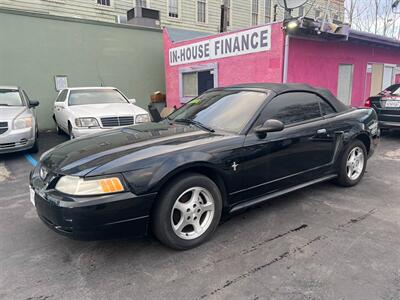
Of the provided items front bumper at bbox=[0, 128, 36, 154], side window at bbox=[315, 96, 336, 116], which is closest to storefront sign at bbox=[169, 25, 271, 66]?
side window at bbox=[315, 96, 336, 116]

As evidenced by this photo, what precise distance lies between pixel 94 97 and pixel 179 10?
993 centimetres

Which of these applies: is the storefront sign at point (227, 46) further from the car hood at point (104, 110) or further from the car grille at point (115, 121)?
the car grille at point (115, 121)

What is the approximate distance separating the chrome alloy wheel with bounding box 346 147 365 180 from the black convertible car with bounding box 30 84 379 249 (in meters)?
0.03

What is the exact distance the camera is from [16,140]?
6.04m

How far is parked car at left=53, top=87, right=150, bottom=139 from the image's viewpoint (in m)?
6.46

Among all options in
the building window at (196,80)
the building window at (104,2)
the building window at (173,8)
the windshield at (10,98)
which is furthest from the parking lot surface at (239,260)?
the building window at (173,8)

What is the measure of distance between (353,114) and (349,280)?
8.70 ft

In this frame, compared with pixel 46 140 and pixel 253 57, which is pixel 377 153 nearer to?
pixel 253 57

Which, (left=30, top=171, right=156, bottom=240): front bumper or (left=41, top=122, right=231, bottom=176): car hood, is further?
(left=41, top=122, right=231, bottom=176): car hood

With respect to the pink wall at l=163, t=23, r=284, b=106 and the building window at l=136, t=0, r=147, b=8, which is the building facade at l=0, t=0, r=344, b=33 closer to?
the building window at l=136, t=0, r=147, b=8

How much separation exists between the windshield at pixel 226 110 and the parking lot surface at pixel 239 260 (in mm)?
1080

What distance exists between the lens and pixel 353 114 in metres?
4.27

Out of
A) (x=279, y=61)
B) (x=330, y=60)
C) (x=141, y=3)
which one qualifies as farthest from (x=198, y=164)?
(x=141, y=3)

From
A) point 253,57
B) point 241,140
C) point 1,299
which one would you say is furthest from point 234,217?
point 253,57
